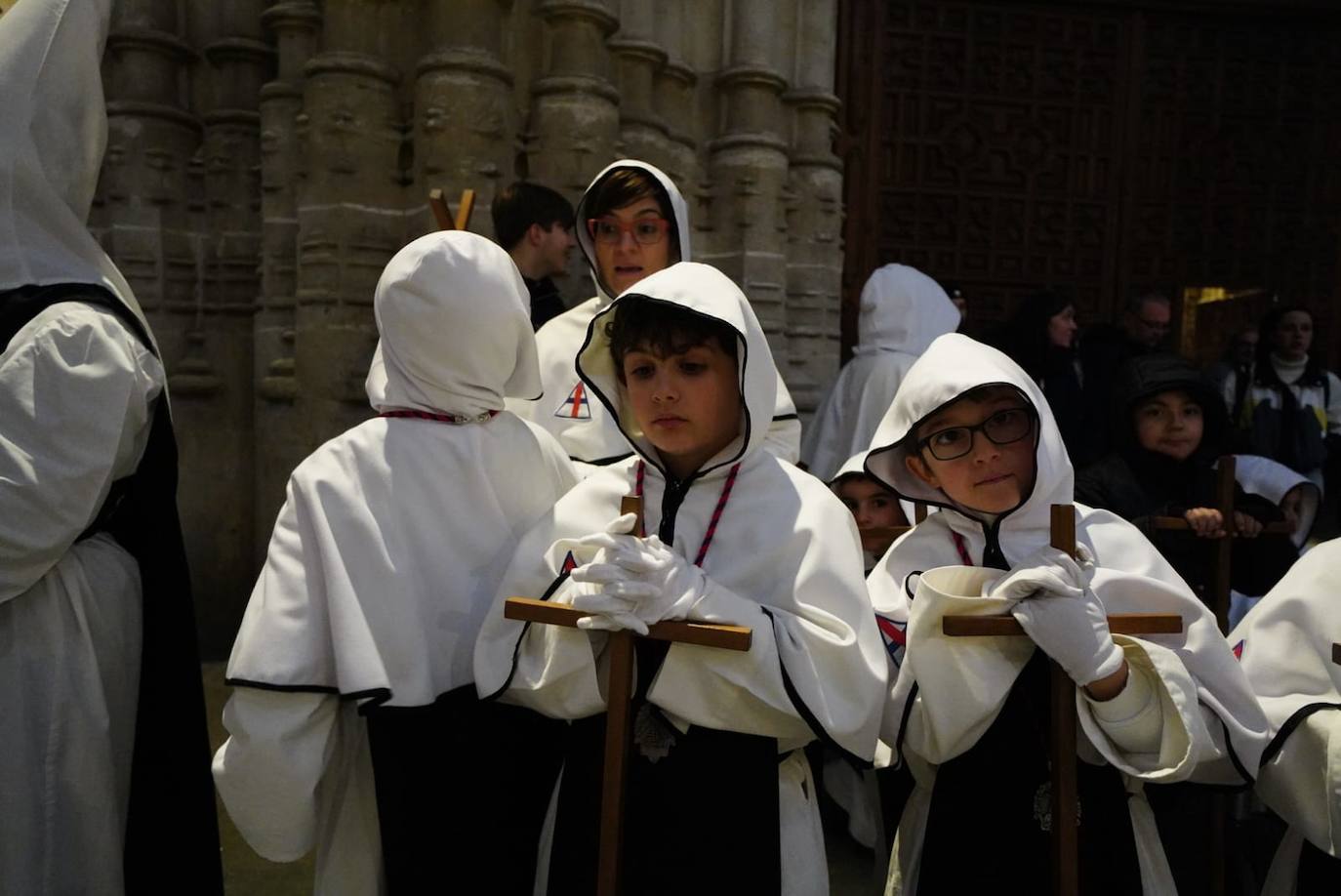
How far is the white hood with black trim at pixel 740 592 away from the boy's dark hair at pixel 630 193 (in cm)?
127

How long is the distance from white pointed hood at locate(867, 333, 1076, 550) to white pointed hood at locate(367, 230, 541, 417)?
832 millimetres

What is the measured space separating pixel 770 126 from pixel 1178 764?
4.32m

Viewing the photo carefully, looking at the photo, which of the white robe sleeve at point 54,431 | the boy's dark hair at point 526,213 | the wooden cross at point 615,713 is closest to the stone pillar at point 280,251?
the boy's dark hair at point 526,213

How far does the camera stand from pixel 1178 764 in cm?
164

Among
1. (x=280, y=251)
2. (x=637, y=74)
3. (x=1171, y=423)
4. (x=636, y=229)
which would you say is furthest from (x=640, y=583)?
(x=637, y=74)

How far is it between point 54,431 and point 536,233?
215cm

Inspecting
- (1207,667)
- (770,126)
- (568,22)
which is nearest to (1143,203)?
(770,126)

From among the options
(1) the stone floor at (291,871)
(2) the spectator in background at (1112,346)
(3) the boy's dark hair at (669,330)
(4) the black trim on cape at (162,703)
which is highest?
(2) the spectator in background at (1112,346)

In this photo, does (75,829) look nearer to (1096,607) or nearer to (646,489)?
(646,489)

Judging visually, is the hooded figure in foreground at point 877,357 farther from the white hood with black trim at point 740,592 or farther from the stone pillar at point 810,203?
the white hood with black trim at point 740,592

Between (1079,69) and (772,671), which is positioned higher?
(1079,69)

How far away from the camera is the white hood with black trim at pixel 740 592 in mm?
1639

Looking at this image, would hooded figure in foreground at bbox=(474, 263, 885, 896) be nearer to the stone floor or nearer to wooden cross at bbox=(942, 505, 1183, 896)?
wooden cross at bbox=(942, 505, 1183, 896)

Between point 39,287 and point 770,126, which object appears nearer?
point 39,287
